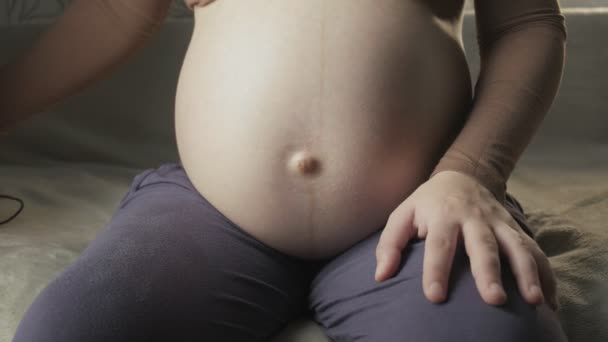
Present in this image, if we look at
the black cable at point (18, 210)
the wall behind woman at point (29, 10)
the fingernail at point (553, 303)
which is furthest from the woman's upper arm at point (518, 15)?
the wall behind woman at point (29, 10)

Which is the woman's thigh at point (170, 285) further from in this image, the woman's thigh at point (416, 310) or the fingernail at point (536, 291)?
the fingernail at point (536, 291)

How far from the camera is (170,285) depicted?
0.63 m

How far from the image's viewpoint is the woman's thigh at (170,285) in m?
0.59

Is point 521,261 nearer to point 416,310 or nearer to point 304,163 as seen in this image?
point 416,310

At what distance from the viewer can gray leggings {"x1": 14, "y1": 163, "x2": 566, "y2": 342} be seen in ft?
1.81

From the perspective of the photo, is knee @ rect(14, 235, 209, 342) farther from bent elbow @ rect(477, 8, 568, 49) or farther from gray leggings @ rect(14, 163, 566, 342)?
bent elbow @ rect(477, 8, 568, 49)

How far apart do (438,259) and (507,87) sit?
24 cm

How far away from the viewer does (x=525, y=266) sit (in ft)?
1.85

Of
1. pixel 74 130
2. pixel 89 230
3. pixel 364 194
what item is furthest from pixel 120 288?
pixel 74 130

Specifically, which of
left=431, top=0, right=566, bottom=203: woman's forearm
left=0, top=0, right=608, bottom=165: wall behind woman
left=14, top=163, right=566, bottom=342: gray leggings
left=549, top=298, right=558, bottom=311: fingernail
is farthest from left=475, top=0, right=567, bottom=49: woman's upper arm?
left=0, top=0, right=608, bottom=165: wall behind woman

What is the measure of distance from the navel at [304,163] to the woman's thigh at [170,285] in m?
0.10

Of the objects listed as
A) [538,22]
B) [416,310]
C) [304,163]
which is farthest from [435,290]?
[538,22]

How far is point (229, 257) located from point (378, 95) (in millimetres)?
216

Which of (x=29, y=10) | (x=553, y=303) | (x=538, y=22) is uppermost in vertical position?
(x=538, y=22)
